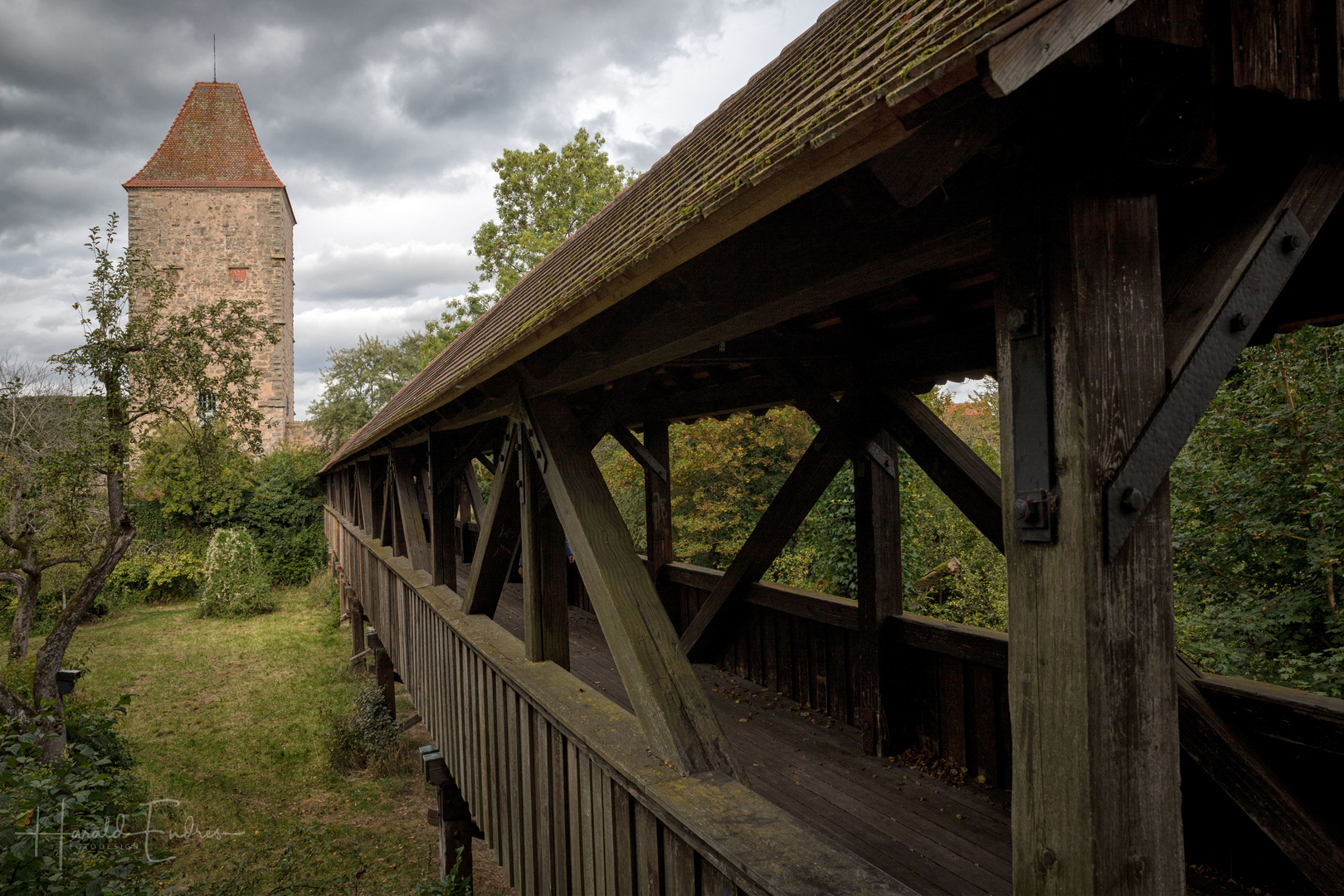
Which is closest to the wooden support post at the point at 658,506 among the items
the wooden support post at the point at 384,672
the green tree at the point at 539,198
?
the wooden support post at the point at 384,672

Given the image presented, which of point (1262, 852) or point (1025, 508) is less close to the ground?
point (1025, 508)

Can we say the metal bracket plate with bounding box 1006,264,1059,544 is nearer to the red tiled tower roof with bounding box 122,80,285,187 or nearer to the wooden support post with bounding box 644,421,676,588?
the wooden support post with bounding box 644,421,676,588

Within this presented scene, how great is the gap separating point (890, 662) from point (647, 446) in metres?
3.17

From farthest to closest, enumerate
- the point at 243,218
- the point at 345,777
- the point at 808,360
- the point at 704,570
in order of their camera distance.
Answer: the point at 243,218 < the point at 345,777 < the point at 704,570 < the point at 808,360

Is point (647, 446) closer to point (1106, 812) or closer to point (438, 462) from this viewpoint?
point (438, 462)

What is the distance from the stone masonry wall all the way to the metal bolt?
2720 centimetres

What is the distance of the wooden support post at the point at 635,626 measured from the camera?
2.40 meters

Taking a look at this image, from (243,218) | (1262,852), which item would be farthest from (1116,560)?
(243,218)

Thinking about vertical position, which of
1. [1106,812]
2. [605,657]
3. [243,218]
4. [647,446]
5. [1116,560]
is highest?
[243,218]

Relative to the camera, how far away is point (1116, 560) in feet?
3.62

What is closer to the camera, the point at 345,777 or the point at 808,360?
the point at 808,360

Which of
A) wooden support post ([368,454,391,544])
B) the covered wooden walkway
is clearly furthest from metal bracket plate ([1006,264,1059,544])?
wooden support post ([368,454,391,544])

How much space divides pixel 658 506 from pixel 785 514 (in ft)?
9.25

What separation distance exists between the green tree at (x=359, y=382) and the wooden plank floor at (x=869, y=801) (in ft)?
91.5
